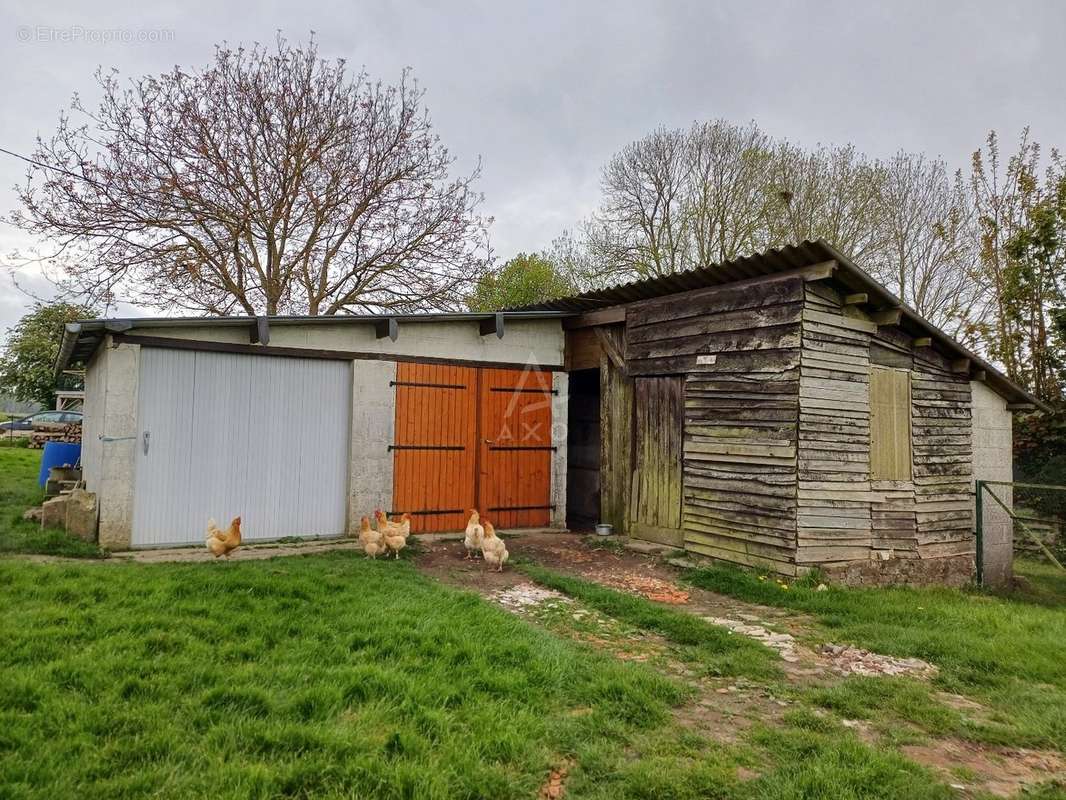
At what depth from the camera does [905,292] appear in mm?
16094

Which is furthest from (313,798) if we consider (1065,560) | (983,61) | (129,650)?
(983,61)

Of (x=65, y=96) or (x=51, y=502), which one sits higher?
(x=65, y=96)

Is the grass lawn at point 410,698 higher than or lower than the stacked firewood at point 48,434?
lower

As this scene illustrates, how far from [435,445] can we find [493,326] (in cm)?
191

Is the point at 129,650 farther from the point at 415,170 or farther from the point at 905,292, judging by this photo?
the point at 905,292

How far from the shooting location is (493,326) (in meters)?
8.62

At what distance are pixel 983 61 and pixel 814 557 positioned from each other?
34.6 feet

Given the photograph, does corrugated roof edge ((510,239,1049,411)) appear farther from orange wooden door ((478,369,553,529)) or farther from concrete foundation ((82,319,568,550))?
orange wooden door ((478,369,553,529))

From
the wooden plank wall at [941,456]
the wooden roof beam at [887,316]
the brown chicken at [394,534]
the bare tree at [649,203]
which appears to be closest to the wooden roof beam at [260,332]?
the brown chicken at [394,534]

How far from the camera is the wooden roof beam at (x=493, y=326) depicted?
334 inches

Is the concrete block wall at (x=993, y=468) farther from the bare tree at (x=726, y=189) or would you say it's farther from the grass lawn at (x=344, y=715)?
the bare tree at (x=726, y=189)

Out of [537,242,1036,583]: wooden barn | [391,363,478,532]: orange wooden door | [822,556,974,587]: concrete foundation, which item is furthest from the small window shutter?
[391,363,478,532]: orange wooden door

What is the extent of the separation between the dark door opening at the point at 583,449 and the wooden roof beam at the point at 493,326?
2312 millimetres

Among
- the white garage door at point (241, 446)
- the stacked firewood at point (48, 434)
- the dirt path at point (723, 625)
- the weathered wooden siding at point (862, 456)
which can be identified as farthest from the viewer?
the stacked firewood at point (48, 434)
